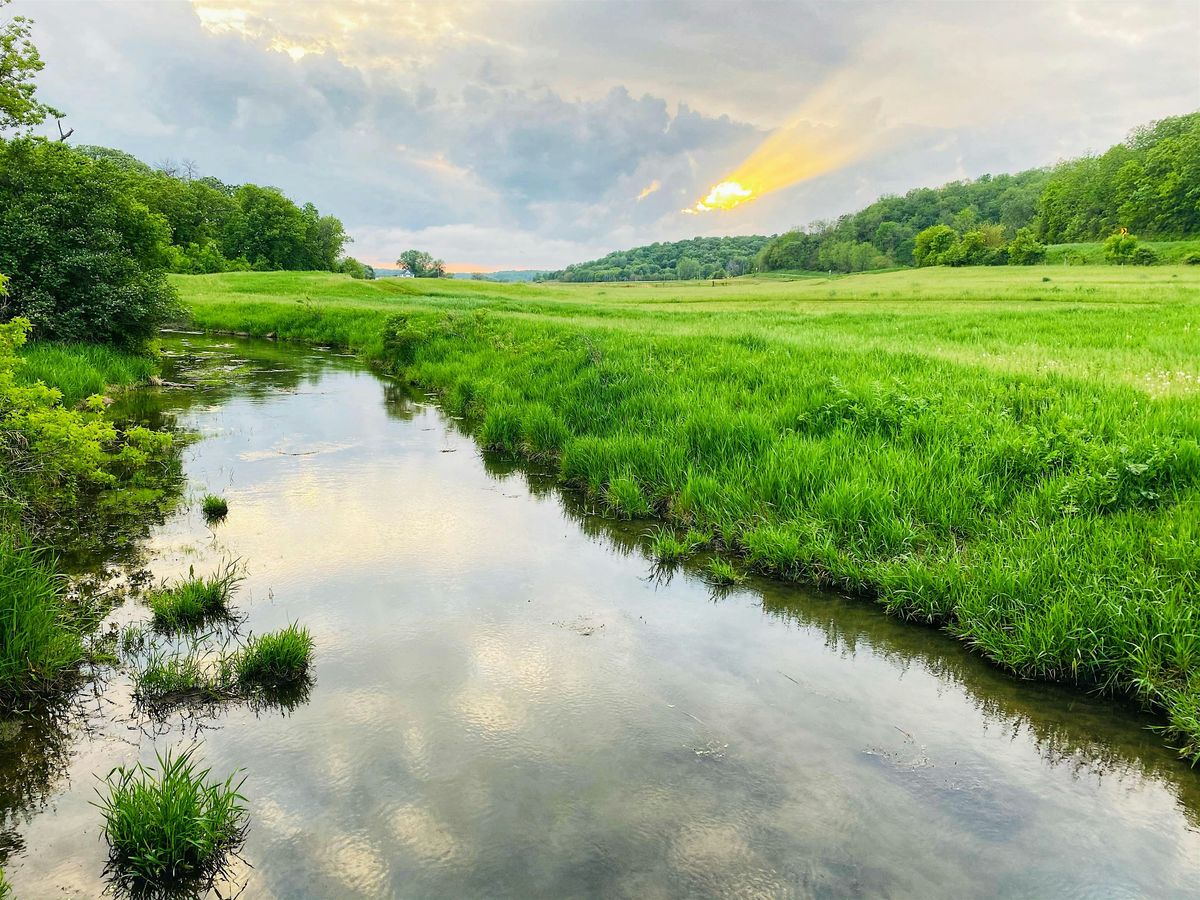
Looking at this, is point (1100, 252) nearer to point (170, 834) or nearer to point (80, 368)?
point (80, 368)

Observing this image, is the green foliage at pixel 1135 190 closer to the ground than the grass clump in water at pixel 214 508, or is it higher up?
higher up

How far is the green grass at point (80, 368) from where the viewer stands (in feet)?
38.4

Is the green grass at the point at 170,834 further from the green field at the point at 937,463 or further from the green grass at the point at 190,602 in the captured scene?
the green field at the point at 937,463

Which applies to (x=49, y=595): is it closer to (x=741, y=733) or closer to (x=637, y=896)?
(x=637, y=896)

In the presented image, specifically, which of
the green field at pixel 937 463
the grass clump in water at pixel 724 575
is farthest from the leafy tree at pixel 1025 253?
the grass clump in water at pixel 724 575

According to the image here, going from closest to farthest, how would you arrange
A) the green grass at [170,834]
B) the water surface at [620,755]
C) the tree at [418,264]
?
the green grass at [170,834] < the water surface at [620,755] < the tree at [418,264]

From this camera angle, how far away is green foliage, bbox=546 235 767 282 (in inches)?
5748

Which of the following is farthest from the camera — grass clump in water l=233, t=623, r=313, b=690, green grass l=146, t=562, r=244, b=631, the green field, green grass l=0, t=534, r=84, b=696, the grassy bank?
green grass l=146, t=562, r=244, b=631

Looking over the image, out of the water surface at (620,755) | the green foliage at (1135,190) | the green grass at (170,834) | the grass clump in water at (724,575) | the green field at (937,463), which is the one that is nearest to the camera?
the green grass at (170,834)

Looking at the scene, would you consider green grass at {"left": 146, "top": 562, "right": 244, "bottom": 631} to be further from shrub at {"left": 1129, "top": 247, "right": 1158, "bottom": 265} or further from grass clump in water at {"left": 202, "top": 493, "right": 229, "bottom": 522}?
shrub at {"left": 1129, "top": 247, "right": 1158, "bottom": 265}

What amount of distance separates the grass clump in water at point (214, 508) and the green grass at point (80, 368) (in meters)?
4.98

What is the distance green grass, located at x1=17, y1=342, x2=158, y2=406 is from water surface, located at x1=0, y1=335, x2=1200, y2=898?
24.9ft

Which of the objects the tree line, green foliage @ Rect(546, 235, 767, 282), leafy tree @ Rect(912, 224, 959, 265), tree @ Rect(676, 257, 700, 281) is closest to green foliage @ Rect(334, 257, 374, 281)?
green foliage @ Rect(546, 235, 767, 282)

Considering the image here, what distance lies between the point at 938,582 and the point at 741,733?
2.57m
